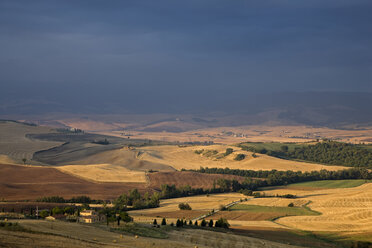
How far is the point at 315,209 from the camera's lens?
7288 centimetres

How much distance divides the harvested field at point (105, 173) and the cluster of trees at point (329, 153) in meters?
52.3

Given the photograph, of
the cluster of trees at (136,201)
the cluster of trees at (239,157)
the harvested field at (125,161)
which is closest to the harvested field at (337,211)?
the cluster of trees at (136,201)

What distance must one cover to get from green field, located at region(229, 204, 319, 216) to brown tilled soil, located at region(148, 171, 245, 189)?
20.0 m

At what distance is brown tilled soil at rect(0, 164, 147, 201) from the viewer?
76438 millimetres

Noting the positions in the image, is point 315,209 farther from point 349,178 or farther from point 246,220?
point 349,178

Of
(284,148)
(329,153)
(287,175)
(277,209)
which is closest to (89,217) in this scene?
(277,209)

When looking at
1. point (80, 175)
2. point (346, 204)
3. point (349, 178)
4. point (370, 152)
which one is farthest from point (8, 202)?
point (370, 152)

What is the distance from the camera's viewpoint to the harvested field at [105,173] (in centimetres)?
9725

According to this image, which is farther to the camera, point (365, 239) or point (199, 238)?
point (365, 239)

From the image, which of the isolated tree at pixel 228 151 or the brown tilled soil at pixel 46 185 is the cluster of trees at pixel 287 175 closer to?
the isolated tree at pixel 228 151

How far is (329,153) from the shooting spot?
483 ft

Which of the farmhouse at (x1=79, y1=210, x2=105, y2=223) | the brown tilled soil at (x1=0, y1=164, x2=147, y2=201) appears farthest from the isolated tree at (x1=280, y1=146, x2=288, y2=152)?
the farmhouse at (x1=79, y1=210, x2=105, y2=223)

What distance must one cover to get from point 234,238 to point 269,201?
38873 mm

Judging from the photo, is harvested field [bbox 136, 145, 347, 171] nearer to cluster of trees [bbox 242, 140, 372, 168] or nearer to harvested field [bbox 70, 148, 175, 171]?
harvested field [bbox 70, 148, 175, 171]
